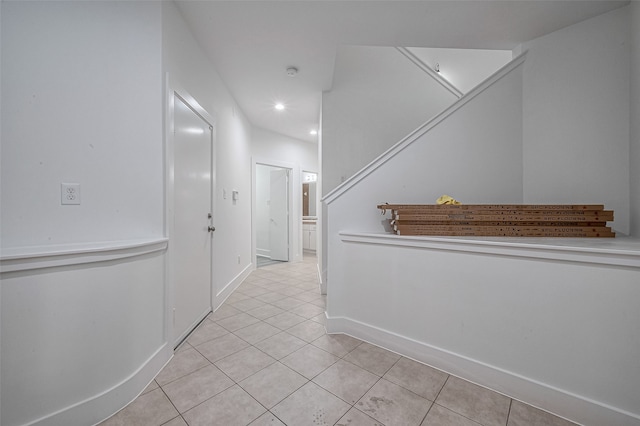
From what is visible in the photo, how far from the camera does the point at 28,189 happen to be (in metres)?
1.29

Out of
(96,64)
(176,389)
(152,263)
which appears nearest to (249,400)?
(176,389)

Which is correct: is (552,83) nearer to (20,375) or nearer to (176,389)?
(176,389)

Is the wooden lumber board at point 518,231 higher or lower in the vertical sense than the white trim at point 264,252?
higher

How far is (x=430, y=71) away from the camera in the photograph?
10.9 feet

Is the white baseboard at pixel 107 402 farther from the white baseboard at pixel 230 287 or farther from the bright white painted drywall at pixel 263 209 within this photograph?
the bright white painted drywall at pixel 263 209

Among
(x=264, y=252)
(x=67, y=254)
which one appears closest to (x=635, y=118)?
(x=67, y=254)

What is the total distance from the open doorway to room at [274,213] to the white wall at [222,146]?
3.13 feet

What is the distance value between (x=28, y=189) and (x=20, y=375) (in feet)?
2.96

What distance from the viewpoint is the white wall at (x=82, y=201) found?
43.8 inches

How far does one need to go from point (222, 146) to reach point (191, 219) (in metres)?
1.15

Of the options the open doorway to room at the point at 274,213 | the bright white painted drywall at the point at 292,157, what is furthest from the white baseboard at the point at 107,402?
the open doorway to room at the point at 274,213

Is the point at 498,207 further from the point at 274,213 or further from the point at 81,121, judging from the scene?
the point at 274,213

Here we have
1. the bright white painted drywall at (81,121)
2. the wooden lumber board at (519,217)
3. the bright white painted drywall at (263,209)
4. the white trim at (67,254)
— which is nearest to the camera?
the white trim at (67,254)

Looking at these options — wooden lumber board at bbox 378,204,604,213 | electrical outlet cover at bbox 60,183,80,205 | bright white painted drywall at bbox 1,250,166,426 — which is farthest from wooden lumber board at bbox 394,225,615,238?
electrical outlet cover at bbox 60,183,80,205
